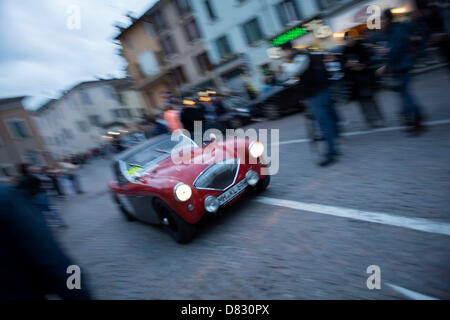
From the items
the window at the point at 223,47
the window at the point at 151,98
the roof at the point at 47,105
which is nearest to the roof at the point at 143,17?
the window at the point at 151,98

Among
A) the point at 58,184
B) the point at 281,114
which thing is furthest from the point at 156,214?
the point at 58,184

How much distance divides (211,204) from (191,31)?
30177mm

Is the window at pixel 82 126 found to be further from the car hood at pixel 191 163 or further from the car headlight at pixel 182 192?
the car headlight at pixel 182 192

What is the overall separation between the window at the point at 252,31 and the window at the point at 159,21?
11708 mm

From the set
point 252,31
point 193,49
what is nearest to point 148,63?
point 193,49

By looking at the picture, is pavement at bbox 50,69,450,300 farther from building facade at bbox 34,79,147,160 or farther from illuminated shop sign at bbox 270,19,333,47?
building facade at bbox 34,79,147,160

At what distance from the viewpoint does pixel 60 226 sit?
753cm

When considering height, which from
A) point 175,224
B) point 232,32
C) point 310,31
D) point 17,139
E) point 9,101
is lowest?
point 175,224

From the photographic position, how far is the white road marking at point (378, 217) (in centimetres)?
247

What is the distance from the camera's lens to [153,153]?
15.5 feet

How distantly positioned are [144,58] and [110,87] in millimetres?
13942

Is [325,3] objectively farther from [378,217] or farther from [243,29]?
[378,217]

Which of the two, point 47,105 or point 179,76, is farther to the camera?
point 47,105

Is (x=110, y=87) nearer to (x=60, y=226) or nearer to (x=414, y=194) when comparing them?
(x=60, y=226)
